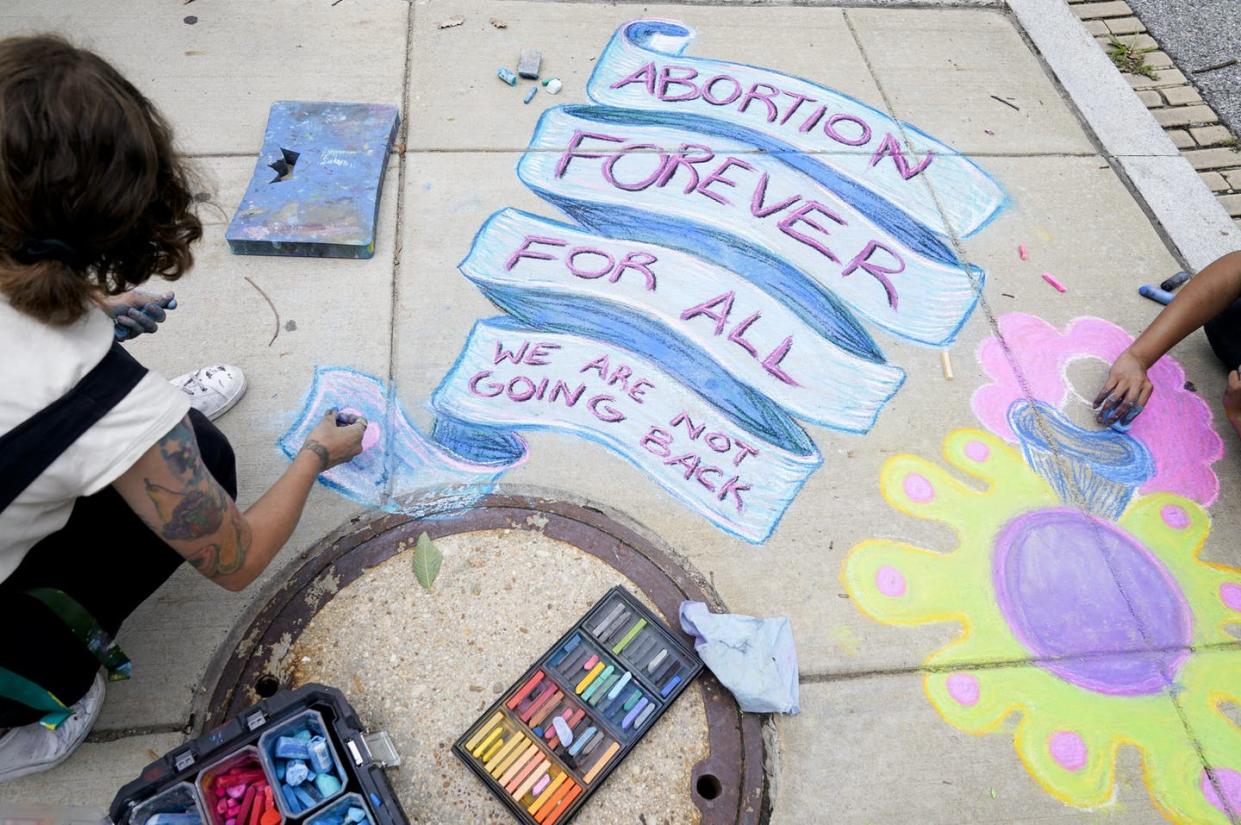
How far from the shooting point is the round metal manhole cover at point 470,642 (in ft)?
5.70

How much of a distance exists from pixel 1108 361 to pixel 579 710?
81.1 inches

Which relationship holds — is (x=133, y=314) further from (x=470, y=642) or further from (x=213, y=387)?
(x=470, y=642)

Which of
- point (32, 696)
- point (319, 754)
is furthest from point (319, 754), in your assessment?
point (32, 696)

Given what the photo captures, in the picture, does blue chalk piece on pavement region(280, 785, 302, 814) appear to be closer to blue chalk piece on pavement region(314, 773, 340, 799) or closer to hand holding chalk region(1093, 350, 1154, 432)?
blue chalk piece on pavement region(314, 773, 340, 799)

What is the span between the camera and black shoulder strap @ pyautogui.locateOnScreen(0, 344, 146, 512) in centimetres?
120

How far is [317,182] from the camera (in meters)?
2.71

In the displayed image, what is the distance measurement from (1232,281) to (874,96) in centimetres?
153

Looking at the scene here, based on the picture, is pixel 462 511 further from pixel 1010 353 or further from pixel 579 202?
pixel 1010 353

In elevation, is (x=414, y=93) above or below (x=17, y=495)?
below

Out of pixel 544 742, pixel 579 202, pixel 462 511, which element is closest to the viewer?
pixel 544 742

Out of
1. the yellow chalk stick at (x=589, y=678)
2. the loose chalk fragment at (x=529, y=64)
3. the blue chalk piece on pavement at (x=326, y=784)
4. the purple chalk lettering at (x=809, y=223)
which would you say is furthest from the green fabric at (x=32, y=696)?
the loose chalk fragment at (x=529, y=64)

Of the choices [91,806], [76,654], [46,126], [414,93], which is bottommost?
[91,806]

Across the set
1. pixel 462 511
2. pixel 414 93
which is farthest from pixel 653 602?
pixel 414 93

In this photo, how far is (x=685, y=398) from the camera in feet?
7.76
